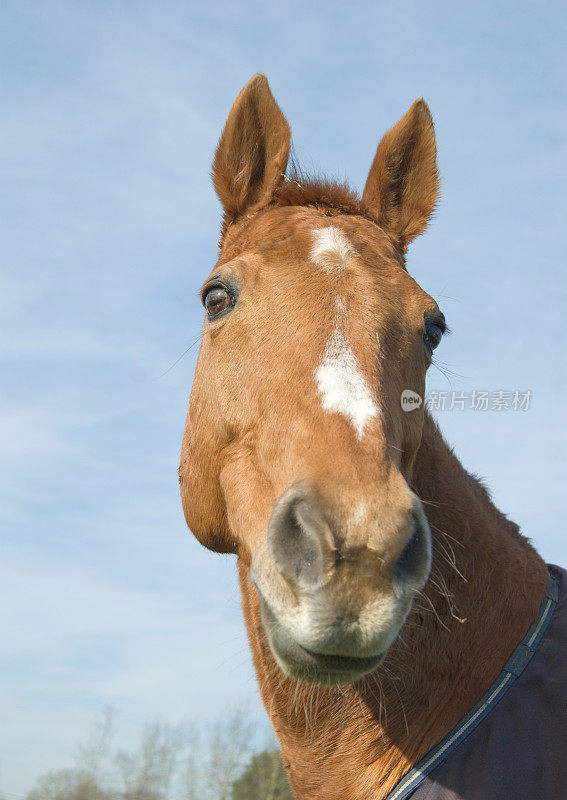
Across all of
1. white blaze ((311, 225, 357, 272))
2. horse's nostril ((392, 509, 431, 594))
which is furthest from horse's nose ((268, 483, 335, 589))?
white blaze ((311, 225, 357, 272))

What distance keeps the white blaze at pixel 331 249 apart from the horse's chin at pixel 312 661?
70.1 inches

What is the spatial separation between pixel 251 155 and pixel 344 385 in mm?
2402

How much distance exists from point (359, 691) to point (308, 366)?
68.8 inches

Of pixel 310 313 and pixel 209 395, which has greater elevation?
pixel 310 313

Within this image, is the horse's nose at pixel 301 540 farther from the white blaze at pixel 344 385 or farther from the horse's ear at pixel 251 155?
the horse's ear at pixel 251 155

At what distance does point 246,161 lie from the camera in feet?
15.6

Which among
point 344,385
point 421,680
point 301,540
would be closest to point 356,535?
point 301,540

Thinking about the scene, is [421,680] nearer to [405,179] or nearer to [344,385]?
[344,385]

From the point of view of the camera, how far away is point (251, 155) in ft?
15.7

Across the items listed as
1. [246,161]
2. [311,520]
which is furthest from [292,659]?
[246,161]

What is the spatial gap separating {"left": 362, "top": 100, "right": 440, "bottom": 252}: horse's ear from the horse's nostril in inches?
105

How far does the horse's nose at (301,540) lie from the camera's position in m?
2.49

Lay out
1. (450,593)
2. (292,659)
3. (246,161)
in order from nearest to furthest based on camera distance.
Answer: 1. (292,659)
2. (450,593)
3. (246,161)

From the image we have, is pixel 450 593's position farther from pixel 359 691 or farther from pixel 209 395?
pixel 209 395
